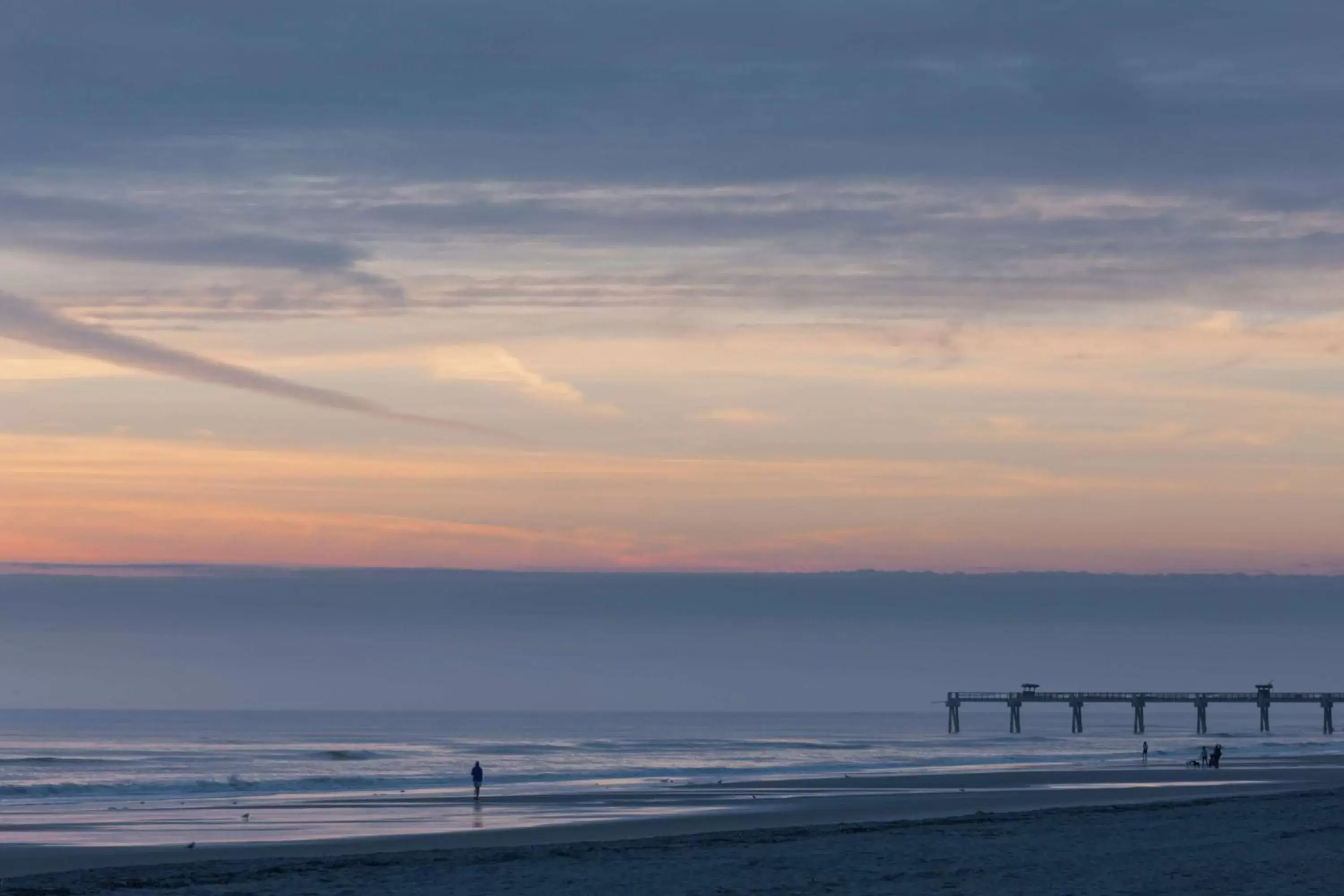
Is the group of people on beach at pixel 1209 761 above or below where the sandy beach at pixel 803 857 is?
below

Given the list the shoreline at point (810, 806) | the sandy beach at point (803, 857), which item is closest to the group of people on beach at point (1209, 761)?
the shoreline at point (810, 806)

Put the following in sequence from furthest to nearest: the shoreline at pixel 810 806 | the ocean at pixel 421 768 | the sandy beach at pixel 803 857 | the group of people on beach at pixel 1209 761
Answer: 1. the group of people on beach at pixel 1209 761
2. the ocean at pixel 421 768
3. the shoreline at pixel 810 806
4. the sandy beach at pixel 803 857

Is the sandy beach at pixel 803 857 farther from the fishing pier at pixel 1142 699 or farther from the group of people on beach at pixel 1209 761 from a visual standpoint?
the fishing pier at pixel 1142 699

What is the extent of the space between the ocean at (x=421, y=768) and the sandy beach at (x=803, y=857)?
406cm

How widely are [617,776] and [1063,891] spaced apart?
4983 centimetres

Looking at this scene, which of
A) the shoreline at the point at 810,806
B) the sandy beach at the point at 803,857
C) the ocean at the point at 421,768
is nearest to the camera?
the sandy beach at the point at 803,857

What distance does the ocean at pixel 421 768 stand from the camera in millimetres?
41375

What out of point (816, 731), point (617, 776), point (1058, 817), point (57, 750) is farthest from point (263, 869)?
point (816, 731)

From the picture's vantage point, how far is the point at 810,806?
48500 millimetres

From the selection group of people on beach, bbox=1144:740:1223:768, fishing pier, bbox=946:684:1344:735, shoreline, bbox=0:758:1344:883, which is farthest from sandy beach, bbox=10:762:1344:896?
fishing pier, bbox=946:684:1344:735

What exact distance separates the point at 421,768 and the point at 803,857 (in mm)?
54477

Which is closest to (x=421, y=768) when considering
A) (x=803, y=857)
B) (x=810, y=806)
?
(x=810, y=806)

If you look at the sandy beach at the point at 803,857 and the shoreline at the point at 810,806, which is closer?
the sandy beach at the point at 803,857

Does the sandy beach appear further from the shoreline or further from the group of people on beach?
the group of people on beach
